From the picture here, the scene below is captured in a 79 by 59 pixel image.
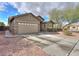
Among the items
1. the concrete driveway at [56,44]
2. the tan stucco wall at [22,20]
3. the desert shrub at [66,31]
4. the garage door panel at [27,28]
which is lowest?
the concrete driveway at [56,44]

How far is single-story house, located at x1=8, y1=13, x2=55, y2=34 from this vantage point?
11.0 ft

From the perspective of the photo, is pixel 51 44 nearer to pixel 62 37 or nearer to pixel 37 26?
pixel 62 37

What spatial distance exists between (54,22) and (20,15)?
809mm

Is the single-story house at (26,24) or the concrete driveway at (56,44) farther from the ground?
the single-story house at (26,24)

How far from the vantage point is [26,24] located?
3.42 m

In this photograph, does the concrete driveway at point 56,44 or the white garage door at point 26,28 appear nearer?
the concrete driveway at point 56,44

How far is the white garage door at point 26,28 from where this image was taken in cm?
339

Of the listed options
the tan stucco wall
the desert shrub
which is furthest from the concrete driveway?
the tan stucco wall

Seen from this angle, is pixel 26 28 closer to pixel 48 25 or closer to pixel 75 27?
pixel 48 25

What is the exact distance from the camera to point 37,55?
3217mm

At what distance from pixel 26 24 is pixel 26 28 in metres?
0.10

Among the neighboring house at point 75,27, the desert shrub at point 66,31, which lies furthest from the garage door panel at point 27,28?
the neighboring house at point 75,27

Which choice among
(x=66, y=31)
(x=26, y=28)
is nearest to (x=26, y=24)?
(x=26, y=28)

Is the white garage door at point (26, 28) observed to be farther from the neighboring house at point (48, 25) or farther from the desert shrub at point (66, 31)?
the desert shrub at point (66, 31)
